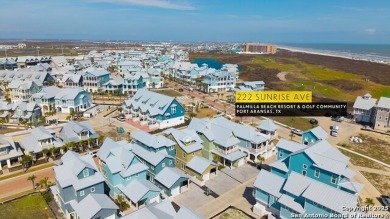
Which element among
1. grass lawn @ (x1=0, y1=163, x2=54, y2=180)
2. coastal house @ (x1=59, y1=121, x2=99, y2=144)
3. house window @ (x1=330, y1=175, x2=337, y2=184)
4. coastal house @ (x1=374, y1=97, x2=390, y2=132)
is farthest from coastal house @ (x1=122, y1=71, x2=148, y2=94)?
house window @ (x1=330, y1=175, x2=337, y2=184)

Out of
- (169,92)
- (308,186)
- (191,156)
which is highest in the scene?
(169,92)

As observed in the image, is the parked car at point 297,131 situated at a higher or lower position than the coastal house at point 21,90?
lower

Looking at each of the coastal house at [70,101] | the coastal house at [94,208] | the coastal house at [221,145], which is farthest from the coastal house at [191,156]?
the coastal house at [70,101]

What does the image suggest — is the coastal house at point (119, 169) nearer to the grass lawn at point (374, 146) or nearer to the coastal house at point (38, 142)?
the coastal house at point (38, 142)

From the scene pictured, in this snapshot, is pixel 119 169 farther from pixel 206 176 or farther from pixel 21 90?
pixel 21 90

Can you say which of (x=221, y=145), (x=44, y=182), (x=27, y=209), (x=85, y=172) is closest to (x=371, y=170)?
(x=221, y=145)

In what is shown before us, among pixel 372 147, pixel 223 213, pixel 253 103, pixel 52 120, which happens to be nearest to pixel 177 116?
pixel 253 103
